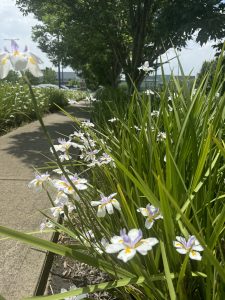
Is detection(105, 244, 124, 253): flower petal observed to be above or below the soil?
above

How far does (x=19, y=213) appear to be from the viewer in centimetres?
283

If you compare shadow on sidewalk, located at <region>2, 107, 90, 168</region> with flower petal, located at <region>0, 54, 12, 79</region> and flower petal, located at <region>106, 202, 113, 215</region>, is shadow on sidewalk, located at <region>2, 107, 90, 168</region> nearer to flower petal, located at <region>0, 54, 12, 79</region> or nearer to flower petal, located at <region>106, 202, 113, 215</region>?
flower petal, located at <region>106, 202, 113, 215</region>

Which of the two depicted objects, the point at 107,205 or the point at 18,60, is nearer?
the point at 18,60

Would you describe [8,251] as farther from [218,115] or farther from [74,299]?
[218,115]

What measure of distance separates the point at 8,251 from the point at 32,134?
5.08 metres

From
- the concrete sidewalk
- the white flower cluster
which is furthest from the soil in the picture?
the white flower cluster

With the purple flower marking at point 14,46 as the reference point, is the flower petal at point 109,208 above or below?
below

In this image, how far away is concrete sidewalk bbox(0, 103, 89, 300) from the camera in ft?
6.20

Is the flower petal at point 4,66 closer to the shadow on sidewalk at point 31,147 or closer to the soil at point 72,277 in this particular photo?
the soil at point 72,277

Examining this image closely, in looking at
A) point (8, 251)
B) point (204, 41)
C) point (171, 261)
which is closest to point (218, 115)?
point (171, 261)

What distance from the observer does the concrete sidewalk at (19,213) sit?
6.20ft

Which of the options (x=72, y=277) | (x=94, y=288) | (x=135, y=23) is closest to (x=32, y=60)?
(x=94, y=288)

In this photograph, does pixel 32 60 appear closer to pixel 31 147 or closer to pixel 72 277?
pixel 72 277

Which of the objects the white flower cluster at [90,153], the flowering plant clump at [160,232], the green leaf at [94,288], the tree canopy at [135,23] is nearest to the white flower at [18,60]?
the flowering plant clump at [160,232]
